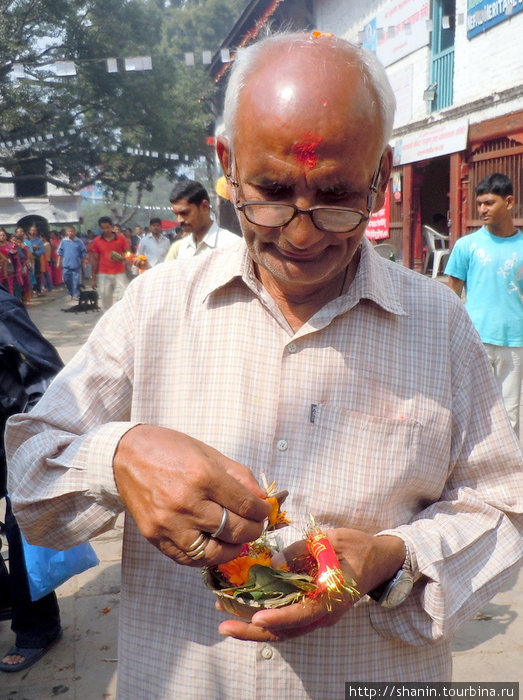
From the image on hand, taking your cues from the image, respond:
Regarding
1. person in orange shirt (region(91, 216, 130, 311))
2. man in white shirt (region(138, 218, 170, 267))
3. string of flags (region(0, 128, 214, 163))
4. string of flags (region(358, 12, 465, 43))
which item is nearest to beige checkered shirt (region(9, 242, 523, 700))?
man in white shirt (region(138, 218, 170, 267))

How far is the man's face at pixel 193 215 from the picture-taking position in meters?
6.38

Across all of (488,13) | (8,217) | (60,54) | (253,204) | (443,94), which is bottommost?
(8,217)

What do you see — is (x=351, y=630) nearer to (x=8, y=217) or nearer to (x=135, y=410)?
(x=135, y=410)

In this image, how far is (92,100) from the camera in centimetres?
2945

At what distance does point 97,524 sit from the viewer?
128 cm

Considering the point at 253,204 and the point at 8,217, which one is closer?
the point at 253,204

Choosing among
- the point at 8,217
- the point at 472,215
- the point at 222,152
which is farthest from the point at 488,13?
the point at 8,217

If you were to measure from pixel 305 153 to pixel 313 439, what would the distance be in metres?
0.55

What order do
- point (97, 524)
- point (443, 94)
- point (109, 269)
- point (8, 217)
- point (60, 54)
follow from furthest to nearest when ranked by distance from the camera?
point (8, 217), point (60, 54), point (443, 94), point (109, 269), point (97, 524)

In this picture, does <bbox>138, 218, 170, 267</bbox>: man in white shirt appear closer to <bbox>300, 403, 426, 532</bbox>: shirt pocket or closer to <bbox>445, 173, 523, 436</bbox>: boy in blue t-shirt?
<bbox>445, 173, 523, 436</bbox>: boy in blue t-shirt

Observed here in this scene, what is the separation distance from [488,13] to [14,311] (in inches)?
402

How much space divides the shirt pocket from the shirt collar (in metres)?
0.23

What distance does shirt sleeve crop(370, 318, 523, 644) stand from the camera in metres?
1.34

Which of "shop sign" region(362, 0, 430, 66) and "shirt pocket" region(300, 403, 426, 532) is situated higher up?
"shop sign" region(362, 0, 430, 66)
